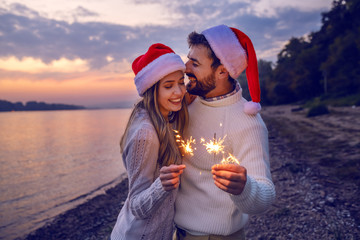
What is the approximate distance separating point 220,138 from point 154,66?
1.19m

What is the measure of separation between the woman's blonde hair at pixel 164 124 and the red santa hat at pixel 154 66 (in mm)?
109

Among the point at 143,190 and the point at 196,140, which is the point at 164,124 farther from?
the point at 143,190

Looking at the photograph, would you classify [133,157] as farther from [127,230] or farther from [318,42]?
[318,42]

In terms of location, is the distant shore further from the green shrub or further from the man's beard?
the green shrub

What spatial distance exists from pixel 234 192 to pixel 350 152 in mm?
11846

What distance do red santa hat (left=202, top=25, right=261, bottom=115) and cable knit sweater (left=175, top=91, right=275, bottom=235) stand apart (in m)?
0.26

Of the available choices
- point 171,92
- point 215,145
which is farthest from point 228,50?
point 215,145

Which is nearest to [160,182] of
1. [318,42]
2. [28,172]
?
[28,172]

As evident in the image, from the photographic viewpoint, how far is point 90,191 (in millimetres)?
14172

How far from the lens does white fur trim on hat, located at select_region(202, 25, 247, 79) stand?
9.90 ft

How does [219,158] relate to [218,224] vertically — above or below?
above

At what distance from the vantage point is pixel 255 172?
2406mm

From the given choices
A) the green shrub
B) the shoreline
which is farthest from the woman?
the green shrub

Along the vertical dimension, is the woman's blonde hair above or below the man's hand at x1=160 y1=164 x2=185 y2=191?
above
